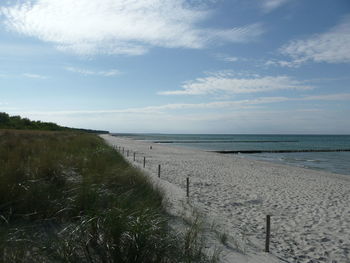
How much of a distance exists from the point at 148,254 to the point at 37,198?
2317mm

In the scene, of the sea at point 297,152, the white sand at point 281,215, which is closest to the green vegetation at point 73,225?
the white sand at point 281,215

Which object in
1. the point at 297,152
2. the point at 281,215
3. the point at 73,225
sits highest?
the point at 73,225

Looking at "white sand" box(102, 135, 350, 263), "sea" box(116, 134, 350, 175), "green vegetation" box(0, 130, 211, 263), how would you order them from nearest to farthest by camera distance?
"green vegetation" box(0, 130, 211, 263)
"white sand" box(102, 135, 350, 263)
"sea" box(116, 134, 350, 175)

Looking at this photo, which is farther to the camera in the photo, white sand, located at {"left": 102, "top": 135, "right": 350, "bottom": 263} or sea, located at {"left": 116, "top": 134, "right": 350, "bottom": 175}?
sea, located at {"left": 116, "top": 134, "right": 350, "bottom": 175}

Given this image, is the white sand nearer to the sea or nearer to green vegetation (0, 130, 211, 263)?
green vegetation (0, 130, 211, 263)

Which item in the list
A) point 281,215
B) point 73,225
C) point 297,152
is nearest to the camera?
point 73,225

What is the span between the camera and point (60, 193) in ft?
16.6

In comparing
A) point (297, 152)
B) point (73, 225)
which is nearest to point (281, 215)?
point (73, 225)

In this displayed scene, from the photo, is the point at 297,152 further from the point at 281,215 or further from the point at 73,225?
the point at 73,225

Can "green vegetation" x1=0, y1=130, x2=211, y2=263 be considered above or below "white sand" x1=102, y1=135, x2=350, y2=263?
above

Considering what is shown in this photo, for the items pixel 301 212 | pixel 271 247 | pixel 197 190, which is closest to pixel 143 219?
pixel 271 247

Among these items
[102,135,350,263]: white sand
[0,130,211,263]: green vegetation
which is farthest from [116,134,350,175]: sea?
[0,130,211,263]: green vegetation

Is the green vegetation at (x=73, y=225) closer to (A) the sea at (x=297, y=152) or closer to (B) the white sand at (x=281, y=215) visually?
(B) the white sand at (x=281, y=215)

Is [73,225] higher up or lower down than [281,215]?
higher up
